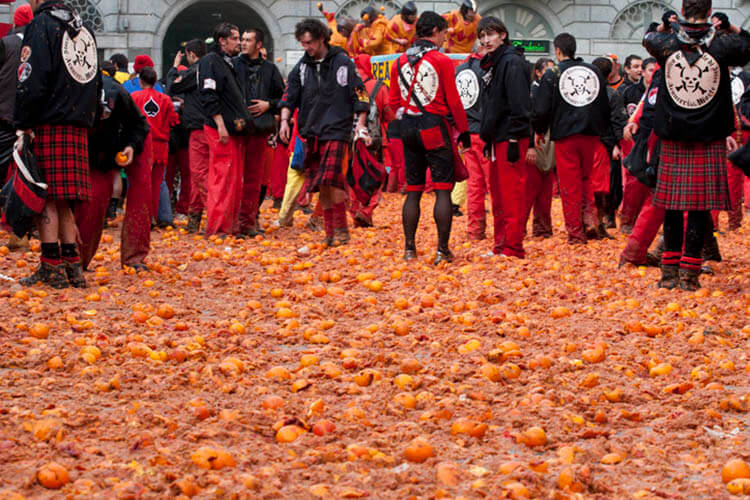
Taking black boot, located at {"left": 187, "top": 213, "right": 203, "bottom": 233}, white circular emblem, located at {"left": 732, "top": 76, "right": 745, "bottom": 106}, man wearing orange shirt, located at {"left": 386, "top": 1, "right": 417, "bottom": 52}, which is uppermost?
man wearing orange shirt, located at {"left": 386, "top": 1, "right": 417, "bottom": 52}

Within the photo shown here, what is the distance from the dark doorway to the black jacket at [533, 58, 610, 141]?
60.8 ft

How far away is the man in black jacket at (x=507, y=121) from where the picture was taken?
859cm

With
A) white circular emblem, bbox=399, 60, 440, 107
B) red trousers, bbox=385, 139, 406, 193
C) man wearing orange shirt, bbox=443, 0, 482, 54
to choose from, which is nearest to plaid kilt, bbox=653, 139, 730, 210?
white circular emblem, bbox=399, 60, 440, 107

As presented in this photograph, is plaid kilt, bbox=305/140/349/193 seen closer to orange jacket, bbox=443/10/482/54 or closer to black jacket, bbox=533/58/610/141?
black jacket, bbox=533/58/610/141

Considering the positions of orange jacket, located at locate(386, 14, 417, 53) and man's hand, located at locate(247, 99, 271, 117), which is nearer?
man's hand, located at locate(247, 99, 271, 117)

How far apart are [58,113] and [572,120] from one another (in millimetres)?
5283

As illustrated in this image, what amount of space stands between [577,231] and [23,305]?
19.4 feet

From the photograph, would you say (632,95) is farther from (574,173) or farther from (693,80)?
(693,80)

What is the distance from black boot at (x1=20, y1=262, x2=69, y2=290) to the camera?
673cm

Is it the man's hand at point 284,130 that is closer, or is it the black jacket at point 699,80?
the black jacket at point 699,80

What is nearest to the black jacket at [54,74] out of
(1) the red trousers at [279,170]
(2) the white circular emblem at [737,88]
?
(1) the red trousers at [279,170]

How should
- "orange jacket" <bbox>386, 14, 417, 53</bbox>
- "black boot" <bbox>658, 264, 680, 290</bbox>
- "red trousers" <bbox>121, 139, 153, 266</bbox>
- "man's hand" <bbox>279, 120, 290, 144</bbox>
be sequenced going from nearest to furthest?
"black boot" <bbox>658, 264, 680, 290</bbox>, "red trousers" <bbox>121, 139, 153, 266</bbox>, "man's hand" <bbox>279, 120, 290, 144</bbox>, "orange jacket" <bbox>386, 14, 417, 53</bbox>

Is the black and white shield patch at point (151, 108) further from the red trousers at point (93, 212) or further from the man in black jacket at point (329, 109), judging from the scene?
the red trousers at point (93, 212)

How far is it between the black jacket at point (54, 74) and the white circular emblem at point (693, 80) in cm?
424
